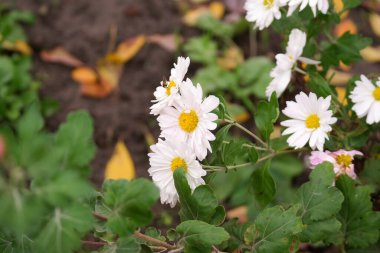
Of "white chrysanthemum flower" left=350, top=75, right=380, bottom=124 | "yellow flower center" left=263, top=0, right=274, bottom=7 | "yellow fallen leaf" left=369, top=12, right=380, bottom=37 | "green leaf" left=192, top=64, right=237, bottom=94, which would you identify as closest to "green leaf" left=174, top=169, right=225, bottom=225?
"white chrysanthemum flower" left=350, top=75, right=380, bottom=124

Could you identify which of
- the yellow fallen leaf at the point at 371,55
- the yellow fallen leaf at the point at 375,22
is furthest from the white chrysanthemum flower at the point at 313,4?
the yellow fallen leaf at the point at 375,22

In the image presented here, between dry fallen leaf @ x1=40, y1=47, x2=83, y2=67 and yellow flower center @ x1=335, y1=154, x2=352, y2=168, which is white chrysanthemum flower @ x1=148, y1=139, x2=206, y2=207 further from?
dry fallen leaf @ x1=40, y1=47, x2=83, y2=67

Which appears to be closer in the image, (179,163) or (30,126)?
(30,126)

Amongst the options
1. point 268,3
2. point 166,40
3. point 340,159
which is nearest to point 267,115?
Answer: point 340,159

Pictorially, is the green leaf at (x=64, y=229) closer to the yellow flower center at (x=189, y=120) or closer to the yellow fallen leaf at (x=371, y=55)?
the yellow flower center at (x=189, y=120)

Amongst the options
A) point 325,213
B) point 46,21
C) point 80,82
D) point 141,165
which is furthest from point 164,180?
point 46,21

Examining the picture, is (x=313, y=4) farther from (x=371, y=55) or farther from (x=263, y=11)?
(x=371, y=55)

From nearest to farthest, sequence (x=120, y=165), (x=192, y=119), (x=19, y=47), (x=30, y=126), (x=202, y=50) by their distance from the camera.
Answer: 1. (x=30, y=126)
2. (x=192, y=119)
3. (x=120, y=165)
4. (x=202, y=50)
5. (x=19, y=47)
